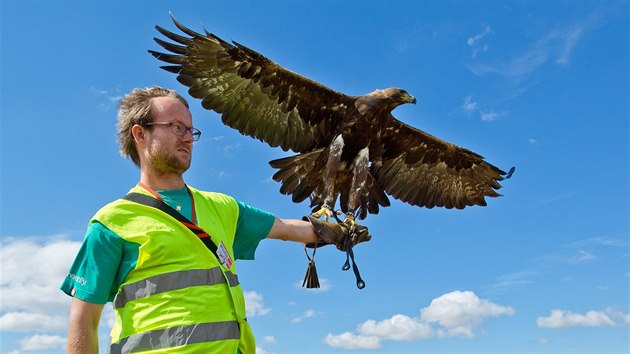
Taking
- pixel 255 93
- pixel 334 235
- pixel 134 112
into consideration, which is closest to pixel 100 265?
pixel 134 112

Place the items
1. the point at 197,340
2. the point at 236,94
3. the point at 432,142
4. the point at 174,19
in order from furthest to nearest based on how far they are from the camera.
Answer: the point at 432,142 → the point at 236,94 → the point at 174,19 → the point at 197,340

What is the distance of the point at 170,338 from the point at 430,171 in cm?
644

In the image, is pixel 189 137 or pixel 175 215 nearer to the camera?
pixel 175 215

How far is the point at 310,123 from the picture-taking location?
744cm

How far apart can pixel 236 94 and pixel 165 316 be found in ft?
16.3

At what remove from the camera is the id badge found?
8.63 ft

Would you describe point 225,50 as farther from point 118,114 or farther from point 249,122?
point 118,114

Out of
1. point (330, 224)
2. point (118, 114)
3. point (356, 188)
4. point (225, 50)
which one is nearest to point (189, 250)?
point (118, 114)

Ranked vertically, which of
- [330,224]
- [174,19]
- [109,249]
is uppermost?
[174,19]

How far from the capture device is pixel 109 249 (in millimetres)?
2449

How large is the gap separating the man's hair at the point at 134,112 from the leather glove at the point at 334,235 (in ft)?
3.58

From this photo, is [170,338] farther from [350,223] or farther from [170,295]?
[350,223]

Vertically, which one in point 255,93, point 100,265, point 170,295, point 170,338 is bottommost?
point 170,338

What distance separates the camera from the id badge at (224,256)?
8.63ft
